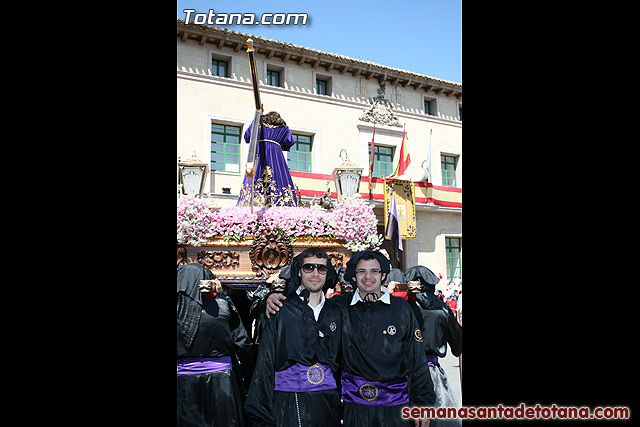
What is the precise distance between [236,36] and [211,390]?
43.4ft

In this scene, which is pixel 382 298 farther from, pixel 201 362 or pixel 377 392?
pixel 201 362

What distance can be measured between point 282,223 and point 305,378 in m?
1.92

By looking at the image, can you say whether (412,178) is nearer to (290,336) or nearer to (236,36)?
(236,36)

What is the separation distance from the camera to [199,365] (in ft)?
12.8

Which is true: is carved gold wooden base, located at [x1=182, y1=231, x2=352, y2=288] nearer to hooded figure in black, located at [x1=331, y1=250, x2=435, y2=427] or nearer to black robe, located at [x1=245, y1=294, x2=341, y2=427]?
black robe, located at [x1=245, y1=294, x2=341, y2=427]

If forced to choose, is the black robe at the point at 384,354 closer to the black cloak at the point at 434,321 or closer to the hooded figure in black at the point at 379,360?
the hooded figure in black at the point at 379,360

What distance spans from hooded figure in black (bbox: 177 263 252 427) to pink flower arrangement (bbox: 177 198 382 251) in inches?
25.6

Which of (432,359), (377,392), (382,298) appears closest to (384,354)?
(377,392)

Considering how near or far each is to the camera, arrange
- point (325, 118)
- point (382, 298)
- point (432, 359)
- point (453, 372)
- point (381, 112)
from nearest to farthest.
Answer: point (382, 298) < point (432, 359) < point (453, 372) < point (325, 118) < point (381, 112)

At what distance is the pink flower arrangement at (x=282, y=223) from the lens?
14.8ft

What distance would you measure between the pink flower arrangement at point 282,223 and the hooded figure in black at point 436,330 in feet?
2.39

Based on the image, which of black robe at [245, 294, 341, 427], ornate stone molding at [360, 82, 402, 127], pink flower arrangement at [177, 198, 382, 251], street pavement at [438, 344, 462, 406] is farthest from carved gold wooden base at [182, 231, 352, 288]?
ornate stone molding at [360, 82, 402, 127]

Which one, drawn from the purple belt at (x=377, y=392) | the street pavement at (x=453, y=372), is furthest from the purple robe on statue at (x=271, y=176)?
the street pavement at (x=453, y=372)
